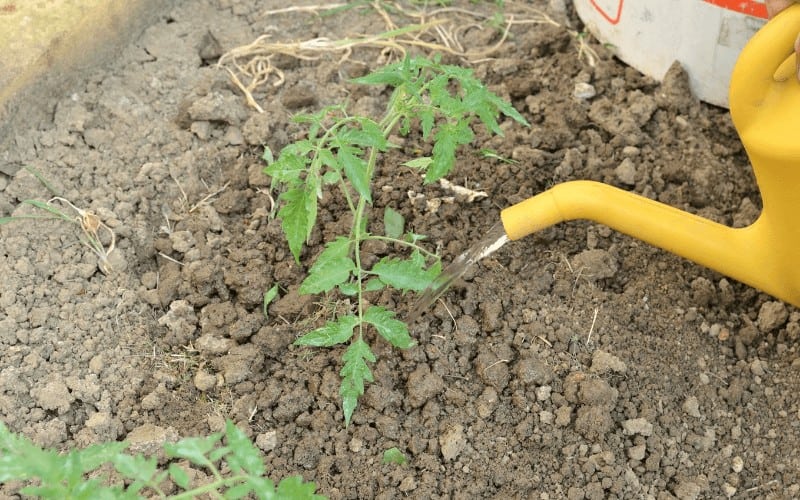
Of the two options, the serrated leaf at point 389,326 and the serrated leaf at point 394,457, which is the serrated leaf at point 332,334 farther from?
the serrated leaf at point 394,457

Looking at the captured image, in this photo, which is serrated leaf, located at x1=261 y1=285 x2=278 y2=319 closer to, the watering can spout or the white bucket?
the watering can spout

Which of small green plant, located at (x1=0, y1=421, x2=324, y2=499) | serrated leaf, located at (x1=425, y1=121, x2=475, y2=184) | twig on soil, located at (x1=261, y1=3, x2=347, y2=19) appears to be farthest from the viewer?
twig on soil, located at (x1=261, y1=3, x2=347, y2=19)

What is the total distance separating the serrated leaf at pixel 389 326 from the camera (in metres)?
1.77

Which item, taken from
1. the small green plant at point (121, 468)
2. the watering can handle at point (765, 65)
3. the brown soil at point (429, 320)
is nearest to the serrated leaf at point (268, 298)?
the brown soil at point (429, 320)

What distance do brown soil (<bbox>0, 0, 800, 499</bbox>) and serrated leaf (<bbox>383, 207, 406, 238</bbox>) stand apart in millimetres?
46

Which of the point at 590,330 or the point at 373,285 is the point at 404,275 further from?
the point at 590,330

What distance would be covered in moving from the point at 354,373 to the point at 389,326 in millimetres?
107

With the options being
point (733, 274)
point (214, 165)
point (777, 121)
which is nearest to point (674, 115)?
point (733, 274)

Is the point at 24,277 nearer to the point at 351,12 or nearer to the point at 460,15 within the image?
the point at 351,12

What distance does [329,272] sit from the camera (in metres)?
1.78

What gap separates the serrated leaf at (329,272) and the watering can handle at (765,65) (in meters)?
0.72

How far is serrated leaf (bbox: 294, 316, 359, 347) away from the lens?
178cm

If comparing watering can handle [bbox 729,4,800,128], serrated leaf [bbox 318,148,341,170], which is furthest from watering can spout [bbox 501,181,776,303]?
serrated leaf [bbox 318,148,341,170]

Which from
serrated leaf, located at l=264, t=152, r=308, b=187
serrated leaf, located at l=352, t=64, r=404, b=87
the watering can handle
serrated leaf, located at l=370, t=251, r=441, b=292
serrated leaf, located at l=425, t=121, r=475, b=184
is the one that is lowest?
serrated leaf, located at l=370, t=251, r=441, b=292
